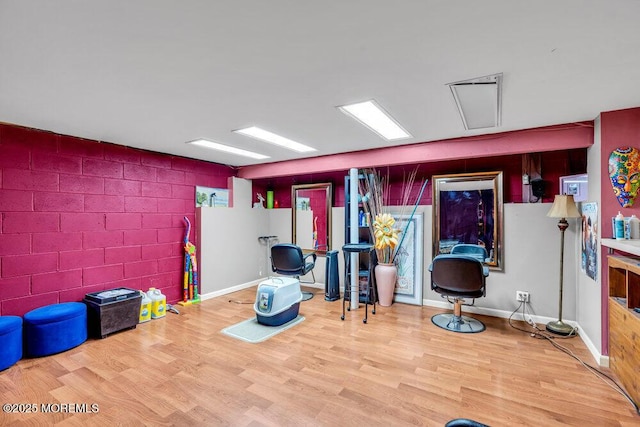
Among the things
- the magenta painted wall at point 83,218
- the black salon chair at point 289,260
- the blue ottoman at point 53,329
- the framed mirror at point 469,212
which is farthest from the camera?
the black salon chair at point 289,260

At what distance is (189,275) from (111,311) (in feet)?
4.34

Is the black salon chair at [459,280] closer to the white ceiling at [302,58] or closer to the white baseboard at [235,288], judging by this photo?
the white ceiling at [302,58]

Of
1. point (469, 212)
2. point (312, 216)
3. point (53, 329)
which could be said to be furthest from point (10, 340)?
point (469, 212)

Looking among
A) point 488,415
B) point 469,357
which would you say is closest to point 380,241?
point 469,357

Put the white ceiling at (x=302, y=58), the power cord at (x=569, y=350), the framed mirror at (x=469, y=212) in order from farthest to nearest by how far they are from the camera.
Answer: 1. the framed mirror at (x=469, y=212)
2. the power cord at (x=569, y=350)
3. the white ceiling at (x=302, y=58)

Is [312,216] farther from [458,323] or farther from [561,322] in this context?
[561,322]

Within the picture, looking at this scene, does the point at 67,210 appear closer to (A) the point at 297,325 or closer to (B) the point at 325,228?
(A) the point at 297,325

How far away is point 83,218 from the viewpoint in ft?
11.8

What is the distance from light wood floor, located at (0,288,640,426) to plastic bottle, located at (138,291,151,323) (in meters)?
0.32

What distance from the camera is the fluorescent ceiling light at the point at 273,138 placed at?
3318mm

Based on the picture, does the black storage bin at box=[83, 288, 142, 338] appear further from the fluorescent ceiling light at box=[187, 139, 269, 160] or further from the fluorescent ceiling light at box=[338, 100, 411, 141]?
the fluorescent ceiling light at box=[338, 100, 411, 141]

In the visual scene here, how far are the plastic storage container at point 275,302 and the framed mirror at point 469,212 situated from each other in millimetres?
2270

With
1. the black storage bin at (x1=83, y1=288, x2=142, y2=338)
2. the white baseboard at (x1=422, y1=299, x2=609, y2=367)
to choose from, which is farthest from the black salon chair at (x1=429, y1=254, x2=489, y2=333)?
the black storage bin at (x1=83, y1=288, x2=142, y2=338)

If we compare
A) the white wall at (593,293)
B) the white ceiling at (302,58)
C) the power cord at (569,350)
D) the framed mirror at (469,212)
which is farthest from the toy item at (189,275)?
the white wall at (593,293)
